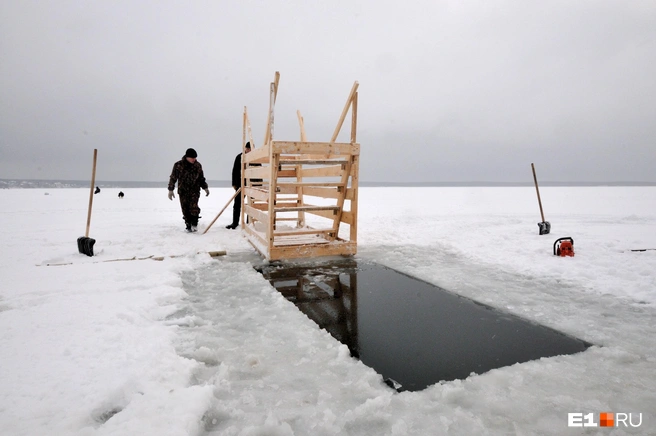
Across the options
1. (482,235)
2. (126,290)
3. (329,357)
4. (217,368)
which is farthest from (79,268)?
(482,235)

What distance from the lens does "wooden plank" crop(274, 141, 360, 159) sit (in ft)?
15.8

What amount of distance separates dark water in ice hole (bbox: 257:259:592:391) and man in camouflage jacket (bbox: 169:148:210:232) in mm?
4466

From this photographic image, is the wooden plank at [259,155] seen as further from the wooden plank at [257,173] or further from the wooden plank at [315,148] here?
the wooden plank at [315,148]

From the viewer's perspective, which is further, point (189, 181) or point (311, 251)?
point (189, 181)

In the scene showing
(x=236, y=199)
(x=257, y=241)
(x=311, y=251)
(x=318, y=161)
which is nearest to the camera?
(x=318, y=161)

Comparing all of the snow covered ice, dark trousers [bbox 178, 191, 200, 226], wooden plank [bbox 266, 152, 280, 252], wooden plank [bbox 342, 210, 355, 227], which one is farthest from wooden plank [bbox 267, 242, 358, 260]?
dark trousers [bbox 178, 191, 200, 226]

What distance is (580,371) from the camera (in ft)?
6.91

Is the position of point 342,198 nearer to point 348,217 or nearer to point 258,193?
point 348,217

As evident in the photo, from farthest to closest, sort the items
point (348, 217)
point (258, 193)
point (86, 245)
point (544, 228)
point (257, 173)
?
1. point (544, 228)
2. point (258, 193)
3. point (257, 173)
4. point (348, 217)
5. point (86, 245)

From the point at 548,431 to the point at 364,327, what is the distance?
1.41 meters

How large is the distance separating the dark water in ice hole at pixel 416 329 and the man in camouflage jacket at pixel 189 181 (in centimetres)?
447

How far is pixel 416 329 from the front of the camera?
9.06 feet

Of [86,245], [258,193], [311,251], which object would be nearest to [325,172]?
[258,193]

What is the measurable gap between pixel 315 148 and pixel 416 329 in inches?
121
